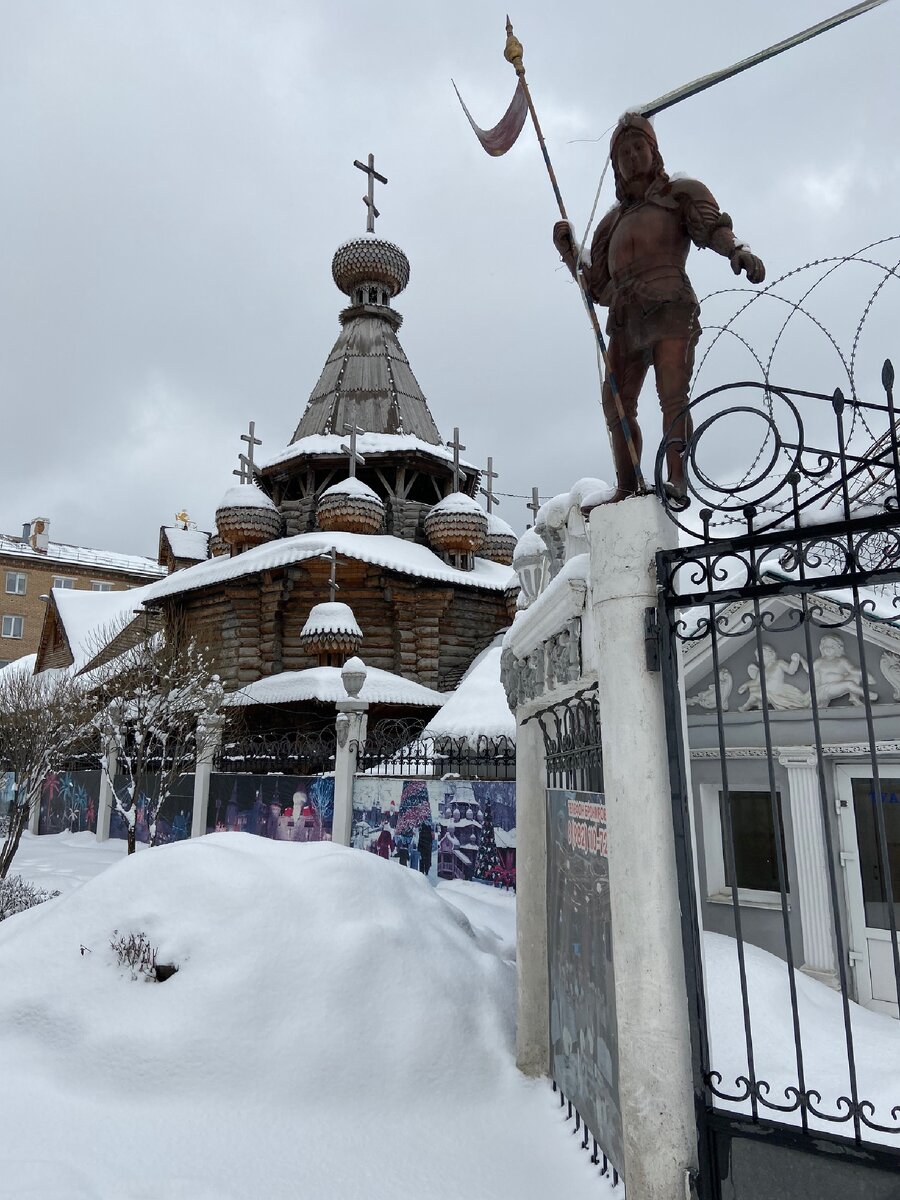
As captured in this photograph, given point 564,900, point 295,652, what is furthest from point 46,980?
point 295,652

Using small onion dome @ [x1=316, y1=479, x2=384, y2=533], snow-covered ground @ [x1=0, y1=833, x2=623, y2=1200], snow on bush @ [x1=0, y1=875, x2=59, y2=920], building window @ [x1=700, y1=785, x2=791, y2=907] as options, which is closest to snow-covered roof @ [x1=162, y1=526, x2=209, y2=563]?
small onion dome @ [x1=316, y1=479, x2=384, y2=533]

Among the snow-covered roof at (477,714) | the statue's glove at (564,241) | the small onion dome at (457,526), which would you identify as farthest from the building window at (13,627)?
the statue's glove at (564,241)

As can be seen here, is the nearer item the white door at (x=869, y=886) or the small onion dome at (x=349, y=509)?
the white door at (x=869, y=886)

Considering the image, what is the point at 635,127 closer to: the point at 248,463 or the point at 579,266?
the point at 579,266

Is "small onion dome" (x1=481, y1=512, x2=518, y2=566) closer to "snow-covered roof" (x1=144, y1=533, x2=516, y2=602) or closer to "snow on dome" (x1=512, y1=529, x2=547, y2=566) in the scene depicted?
"snow-covered roof" (x1=144, y1=533, x2=516, y2=602)

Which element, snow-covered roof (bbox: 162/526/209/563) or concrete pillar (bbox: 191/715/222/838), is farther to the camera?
snow-covered roof (bbox: 162/526/209/563)

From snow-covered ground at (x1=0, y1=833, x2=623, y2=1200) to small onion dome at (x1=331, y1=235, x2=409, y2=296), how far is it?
2679cm

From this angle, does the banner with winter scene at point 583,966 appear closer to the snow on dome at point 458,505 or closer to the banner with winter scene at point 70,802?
the banner with winter scene at point 70,802

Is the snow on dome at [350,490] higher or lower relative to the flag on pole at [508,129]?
higher

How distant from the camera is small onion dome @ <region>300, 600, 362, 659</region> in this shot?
1959 cm

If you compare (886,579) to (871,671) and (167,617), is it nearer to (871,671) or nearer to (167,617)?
(871,671)

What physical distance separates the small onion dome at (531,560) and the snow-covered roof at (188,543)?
3110 centimetres

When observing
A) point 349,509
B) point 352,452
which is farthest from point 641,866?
point 352,452

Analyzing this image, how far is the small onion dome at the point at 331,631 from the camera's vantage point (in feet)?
64.3
